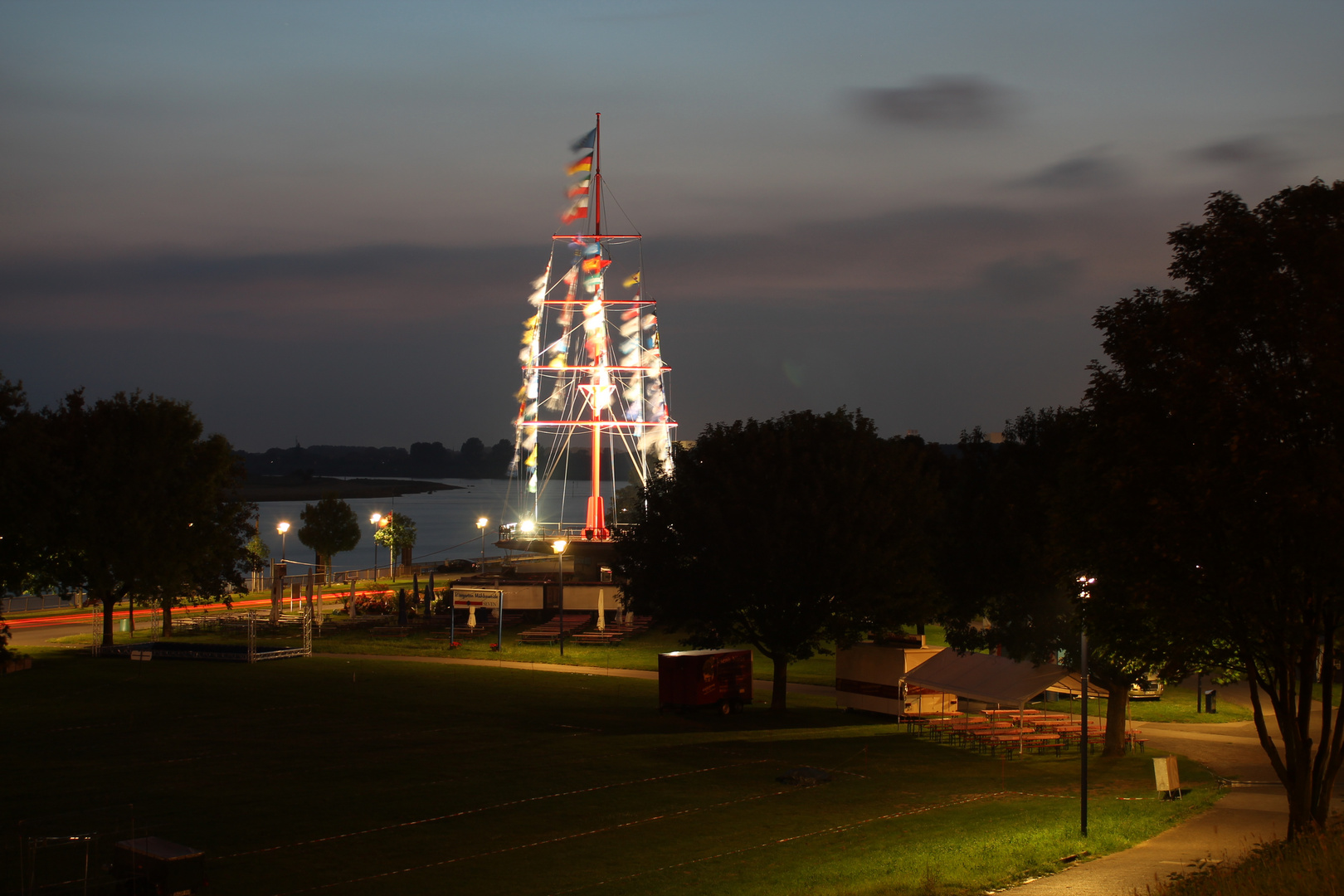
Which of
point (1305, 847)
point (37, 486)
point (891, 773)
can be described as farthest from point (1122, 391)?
point (37, 486)

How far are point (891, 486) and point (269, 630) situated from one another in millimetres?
32024

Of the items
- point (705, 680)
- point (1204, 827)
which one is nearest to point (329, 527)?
point (705, 680)

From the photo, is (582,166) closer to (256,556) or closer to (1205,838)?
(256,556)

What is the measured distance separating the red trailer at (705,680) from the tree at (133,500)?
2320 centimetres

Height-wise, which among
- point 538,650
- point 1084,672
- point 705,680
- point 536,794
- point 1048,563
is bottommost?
point 538,650

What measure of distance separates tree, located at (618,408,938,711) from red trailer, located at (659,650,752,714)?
0.85 meters

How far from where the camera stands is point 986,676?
92.3ft

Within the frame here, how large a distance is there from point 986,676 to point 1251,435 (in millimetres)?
17847

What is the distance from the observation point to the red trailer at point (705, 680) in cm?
3125

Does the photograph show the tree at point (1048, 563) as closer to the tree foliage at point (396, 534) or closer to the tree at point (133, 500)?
the tree at point (133, 500)

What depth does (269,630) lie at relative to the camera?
5041cm

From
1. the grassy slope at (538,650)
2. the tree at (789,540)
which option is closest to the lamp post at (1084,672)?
the tree at (789,540)

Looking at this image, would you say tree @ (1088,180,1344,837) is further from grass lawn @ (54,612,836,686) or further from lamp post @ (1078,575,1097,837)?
grass lawn @ (54,612,836,686)

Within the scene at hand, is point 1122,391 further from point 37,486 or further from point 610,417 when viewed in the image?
point 610,417
